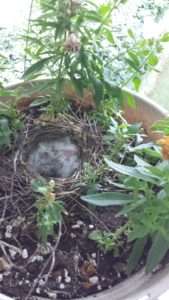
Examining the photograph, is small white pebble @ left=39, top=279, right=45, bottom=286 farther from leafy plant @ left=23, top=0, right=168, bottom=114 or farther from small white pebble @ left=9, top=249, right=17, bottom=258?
leafy plant @ left=23, top=0, right=168, bottom=114

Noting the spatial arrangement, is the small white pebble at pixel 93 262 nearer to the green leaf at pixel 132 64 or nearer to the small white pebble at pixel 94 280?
the small white pebble at pixel 94 280

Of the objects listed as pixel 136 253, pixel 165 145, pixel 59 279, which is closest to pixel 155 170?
pixel 165 145

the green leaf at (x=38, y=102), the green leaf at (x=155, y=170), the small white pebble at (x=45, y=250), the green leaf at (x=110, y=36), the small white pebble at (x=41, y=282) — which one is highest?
the green leaf at (x=110, y=36)

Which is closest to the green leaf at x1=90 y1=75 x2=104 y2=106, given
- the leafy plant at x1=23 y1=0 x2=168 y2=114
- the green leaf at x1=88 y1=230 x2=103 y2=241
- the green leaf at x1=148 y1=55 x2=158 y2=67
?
the leafy plant at x1=23 y1=0 x2=168 y2=114

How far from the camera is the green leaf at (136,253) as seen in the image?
0.75 meters

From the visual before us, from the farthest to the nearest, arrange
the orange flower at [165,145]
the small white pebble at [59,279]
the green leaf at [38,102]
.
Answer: the green leaf at [38,102]
the small white pebble at [59,279]
the orange flower at [165,145]

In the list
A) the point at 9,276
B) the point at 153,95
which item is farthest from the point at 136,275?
the point at 153,95

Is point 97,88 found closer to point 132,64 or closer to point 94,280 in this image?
point 132,64

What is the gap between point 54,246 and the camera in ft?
2.66

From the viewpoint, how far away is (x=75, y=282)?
30.7 inches

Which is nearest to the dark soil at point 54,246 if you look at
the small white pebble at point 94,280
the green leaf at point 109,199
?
the small white pebble at point 94,280

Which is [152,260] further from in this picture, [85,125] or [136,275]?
[85,125]

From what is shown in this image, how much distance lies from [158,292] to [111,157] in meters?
0.28

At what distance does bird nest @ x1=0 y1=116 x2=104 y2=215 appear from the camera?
86cm
